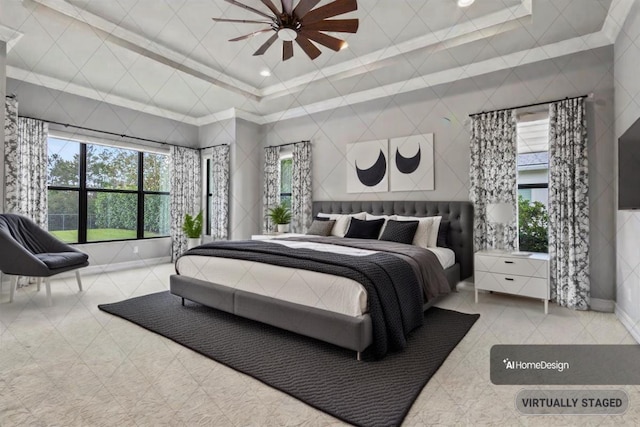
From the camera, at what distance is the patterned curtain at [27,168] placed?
158 inches

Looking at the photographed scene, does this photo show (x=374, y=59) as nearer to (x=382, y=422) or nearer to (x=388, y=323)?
(x=388, y=323)

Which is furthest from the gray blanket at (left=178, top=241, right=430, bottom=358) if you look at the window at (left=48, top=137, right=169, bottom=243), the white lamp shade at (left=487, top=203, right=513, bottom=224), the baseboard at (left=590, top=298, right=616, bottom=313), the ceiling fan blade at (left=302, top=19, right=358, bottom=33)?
the window at (left=48, top=137, right=169, bottom=243)

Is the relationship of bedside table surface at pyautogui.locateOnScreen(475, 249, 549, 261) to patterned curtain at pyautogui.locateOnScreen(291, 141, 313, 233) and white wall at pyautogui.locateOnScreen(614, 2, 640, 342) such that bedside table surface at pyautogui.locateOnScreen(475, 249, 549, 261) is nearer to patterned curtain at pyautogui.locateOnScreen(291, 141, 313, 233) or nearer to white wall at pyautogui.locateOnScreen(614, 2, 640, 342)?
white wall at pyautogui.locateOnScreen(614, 2, 640, 342)

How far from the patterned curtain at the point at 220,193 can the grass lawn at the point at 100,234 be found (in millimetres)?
1196

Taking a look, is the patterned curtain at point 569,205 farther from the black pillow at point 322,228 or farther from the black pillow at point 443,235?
the black pillow at point 322,228

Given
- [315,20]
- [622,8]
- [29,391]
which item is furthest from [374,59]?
[29,391]

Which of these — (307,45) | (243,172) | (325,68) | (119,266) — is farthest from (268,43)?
(119,266)

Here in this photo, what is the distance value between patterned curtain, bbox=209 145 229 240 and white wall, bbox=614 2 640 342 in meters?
5.33

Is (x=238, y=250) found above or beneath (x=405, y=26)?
beneath

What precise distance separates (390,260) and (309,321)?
834mm

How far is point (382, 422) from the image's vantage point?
1616mm

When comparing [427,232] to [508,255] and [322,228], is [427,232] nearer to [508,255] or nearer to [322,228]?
[508,255]

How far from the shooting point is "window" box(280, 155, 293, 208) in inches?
236

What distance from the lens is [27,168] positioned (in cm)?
425
